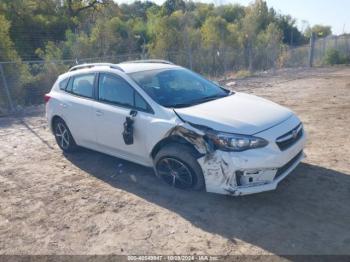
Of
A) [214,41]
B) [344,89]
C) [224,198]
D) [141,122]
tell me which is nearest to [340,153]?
[224,198]

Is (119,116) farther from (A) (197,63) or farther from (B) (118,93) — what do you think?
(A) (197,63)

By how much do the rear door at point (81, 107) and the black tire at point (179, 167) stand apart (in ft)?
4.60

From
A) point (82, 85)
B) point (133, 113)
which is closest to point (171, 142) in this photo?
point (133, 113)

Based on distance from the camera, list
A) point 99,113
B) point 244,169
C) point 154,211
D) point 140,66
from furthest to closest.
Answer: point 140,66, point 99,113, point 154,211, point 244,169

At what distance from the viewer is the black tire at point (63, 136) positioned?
598 cm

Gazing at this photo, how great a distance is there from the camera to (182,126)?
414 cm

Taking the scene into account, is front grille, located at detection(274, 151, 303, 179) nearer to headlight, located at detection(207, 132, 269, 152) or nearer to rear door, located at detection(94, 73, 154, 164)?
headlight, located at detection(207, 132, 269, 152)

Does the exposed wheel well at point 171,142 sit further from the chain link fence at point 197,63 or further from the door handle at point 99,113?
the chain link fence at point 197,63

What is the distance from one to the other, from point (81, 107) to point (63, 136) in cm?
99

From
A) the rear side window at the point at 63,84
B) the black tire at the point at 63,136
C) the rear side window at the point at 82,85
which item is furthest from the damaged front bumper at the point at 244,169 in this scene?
the rear side window at the point at 63,84

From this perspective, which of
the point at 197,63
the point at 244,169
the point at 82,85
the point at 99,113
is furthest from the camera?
the point at 197,63

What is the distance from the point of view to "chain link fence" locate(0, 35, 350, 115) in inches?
450

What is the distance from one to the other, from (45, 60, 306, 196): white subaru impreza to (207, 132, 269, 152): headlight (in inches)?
0.4

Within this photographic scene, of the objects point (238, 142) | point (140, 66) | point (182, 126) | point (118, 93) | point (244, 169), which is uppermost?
point (140, 66)
